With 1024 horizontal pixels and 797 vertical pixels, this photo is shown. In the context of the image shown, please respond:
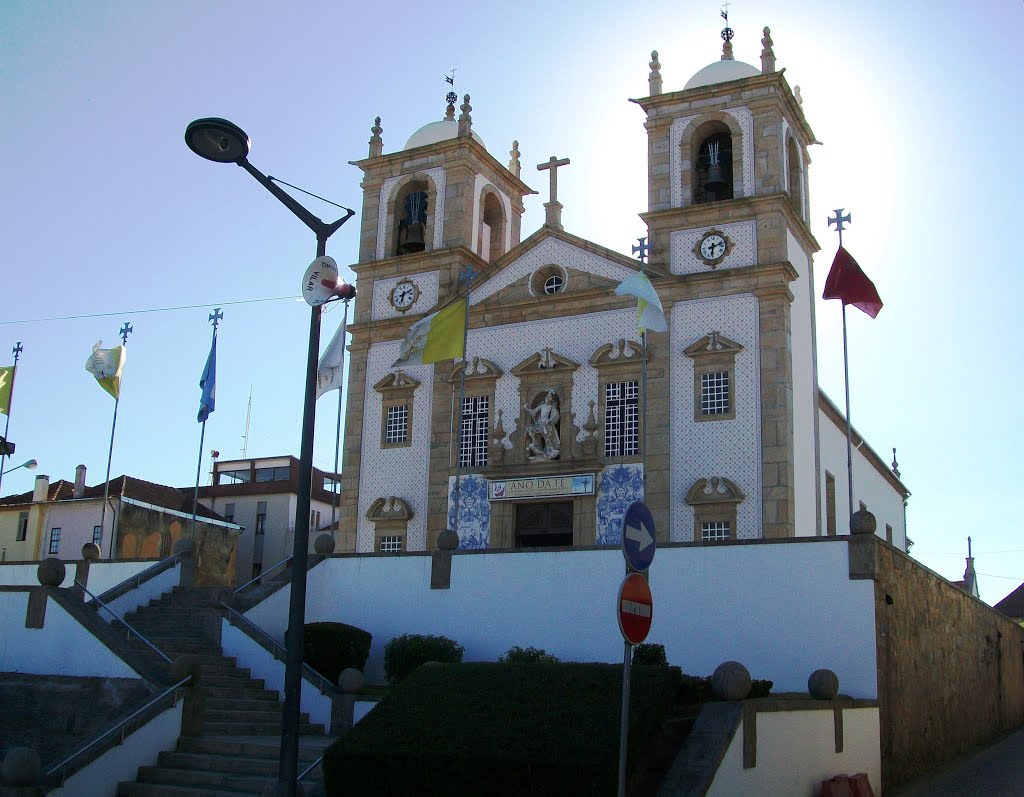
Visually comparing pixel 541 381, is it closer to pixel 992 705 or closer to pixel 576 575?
pixel 576 575

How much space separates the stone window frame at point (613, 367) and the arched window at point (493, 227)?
6.63 metres

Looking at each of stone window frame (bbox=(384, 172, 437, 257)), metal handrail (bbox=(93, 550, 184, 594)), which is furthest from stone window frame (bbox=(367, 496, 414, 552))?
stone window frame (bbox=(384, 172, 437, 257))

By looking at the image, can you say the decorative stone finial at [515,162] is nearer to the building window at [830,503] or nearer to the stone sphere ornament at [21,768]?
the building window at [830,503]

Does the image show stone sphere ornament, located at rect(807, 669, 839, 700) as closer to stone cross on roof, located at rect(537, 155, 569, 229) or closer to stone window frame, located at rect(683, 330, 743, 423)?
stone window frame, located at rect(683, 330, 743, 423)

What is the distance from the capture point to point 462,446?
27.2m

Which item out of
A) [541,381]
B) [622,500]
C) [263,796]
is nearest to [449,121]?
[541,381]

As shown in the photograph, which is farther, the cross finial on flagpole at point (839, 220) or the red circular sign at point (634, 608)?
the cross finial on flagpole at point (839, 220)

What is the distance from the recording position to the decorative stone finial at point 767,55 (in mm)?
27441

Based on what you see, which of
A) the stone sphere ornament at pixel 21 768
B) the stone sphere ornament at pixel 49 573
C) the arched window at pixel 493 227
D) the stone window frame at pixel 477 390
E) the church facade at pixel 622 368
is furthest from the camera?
the arched window at pixel 493 227

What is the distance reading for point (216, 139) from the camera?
11.7 metres

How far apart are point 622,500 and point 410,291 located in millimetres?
8462

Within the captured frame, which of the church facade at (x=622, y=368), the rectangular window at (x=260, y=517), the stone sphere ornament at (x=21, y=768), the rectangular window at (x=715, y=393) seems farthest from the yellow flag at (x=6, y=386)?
the stone sphere ornament at (x=21, y=768)

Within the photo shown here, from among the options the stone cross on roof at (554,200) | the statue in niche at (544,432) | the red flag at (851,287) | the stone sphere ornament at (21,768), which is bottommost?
the stone sphere ornament at (21,768)

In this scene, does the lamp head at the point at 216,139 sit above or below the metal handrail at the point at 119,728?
above
